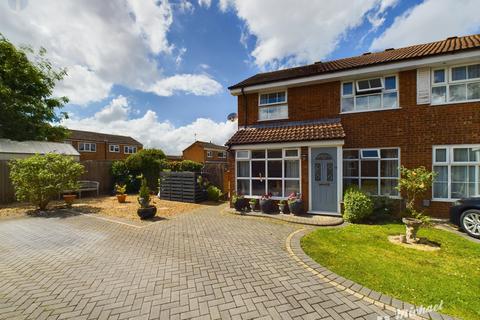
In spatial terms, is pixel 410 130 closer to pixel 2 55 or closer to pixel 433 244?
pixel 433 244

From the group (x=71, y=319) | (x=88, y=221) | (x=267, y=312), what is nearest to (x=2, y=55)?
(x=88, y=221)

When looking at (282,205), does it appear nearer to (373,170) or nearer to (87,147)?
(373,170)

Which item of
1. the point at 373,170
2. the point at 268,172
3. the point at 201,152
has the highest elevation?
the point at 201,152

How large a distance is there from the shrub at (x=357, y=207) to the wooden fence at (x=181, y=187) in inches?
326

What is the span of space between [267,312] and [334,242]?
3780 millimetres

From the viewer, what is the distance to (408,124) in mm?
9133

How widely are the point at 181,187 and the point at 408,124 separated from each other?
11883 millimetres

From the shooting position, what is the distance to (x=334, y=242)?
635 cm

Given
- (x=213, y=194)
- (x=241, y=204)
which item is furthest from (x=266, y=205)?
(x=213, y=194)

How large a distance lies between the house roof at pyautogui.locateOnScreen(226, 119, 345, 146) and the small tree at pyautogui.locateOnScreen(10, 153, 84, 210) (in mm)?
8186

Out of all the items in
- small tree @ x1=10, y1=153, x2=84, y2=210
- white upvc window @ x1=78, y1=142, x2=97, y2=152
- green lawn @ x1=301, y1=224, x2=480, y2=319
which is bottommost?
green lawn @ x1=301, y1=224, x2=480, y2=319

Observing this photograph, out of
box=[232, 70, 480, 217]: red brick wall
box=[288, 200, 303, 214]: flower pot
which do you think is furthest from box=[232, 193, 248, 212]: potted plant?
box=[232, 70, 480, 217]: red brick wall

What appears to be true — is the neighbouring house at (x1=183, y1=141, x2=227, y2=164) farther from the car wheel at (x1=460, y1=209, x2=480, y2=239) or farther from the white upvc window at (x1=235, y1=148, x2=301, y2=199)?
the car wheel at (x1=460, y1=209, x2=480, y2=239)

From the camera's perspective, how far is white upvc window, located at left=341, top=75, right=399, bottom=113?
31.2 feet
